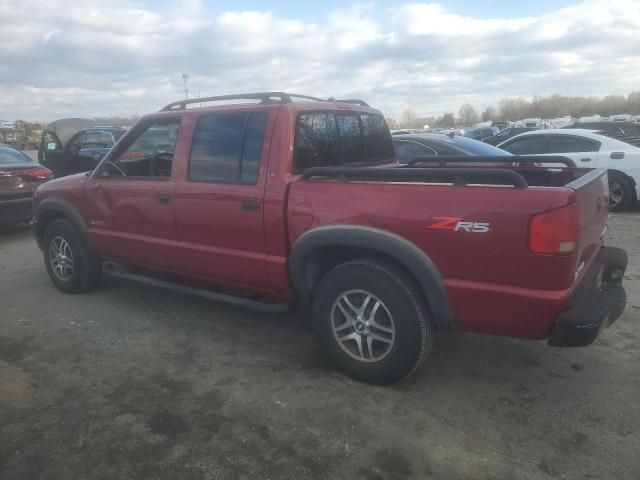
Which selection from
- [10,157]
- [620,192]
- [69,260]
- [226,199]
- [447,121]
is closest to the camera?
[226,199]

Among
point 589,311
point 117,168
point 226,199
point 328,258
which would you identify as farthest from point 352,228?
point 117,168

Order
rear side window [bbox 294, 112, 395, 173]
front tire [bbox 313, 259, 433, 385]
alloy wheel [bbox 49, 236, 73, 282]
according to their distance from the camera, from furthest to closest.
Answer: alloy wheel [bbox 49, 236, 73, 282] < rear side window [bbox 294, 112, 395, 173] < front tire [bbox 313, 259, 433, 385]

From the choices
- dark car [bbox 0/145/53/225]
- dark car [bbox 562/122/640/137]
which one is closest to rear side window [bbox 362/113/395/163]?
dark car [bbox 0/145/53/225]

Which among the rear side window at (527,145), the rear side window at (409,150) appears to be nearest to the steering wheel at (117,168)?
the rear side window at (409,150)

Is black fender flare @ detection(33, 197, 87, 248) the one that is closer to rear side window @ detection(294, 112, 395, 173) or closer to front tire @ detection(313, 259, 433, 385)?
rear side window @ detection(294, 112, 395, 173)

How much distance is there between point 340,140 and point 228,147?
2.88 feet

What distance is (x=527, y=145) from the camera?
10.1 m

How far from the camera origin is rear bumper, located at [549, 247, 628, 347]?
8.70 feet

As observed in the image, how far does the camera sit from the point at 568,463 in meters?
2.56

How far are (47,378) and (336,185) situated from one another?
236 cm

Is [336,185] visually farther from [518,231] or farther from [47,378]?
[47,378]

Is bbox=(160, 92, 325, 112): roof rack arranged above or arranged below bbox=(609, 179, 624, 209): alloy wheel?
above

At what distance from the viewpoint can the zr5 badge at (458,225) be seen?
271 cm

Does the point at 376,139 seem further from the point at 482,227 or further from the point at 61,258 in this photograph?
the point at 61,258
